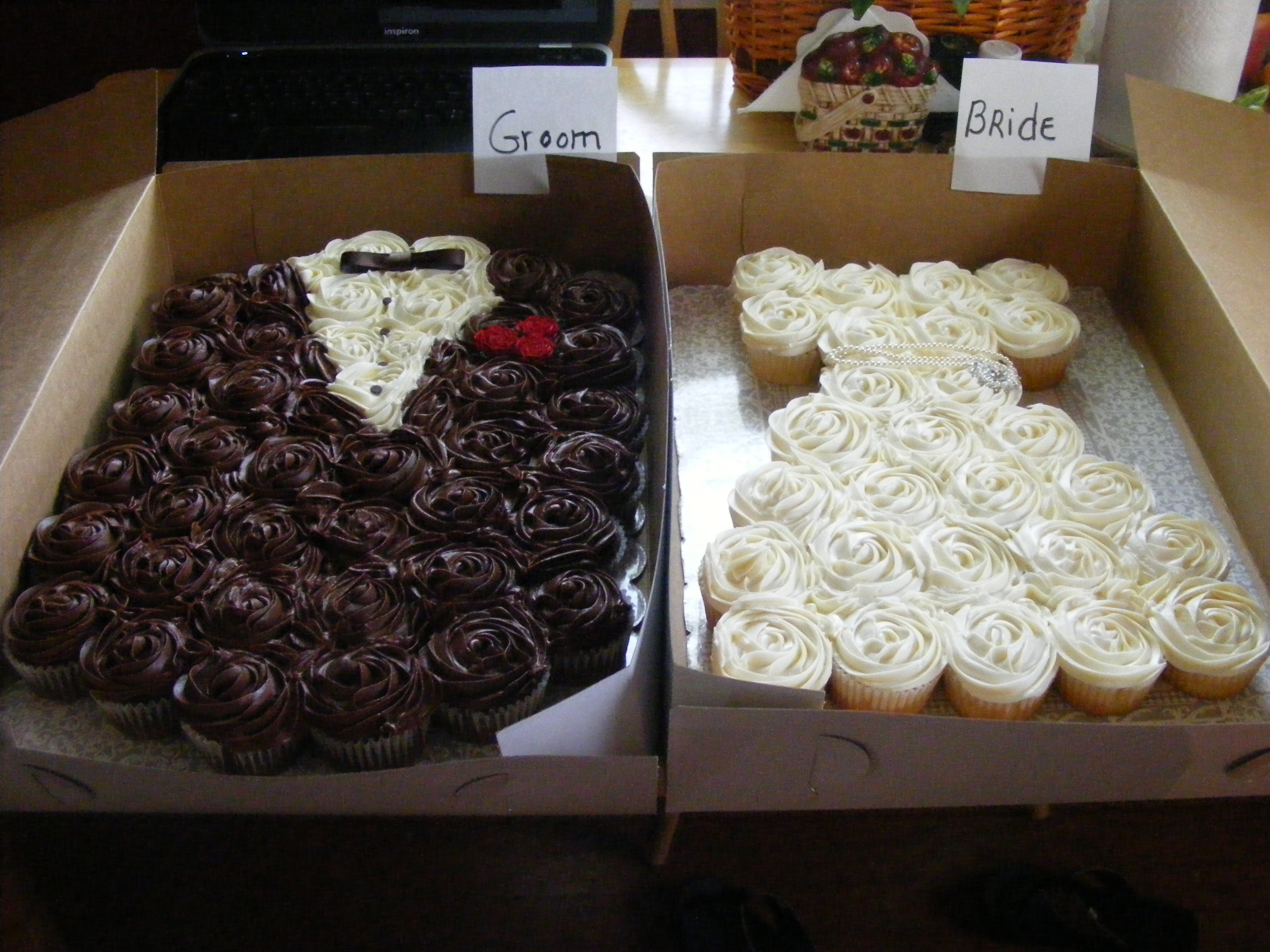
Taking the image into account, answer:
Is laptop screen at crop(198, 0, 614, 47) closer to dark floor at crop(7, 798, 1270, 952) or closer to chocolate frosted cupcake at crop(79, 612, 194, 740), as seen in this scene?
chocolate frosted cupcake at crop(79, 612, 194, 740)

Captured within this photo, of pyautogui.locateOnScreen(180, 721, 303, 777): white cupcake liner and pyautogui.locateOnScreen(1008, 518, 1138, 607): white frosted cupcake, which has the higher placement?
pyautogui.locateOnScreen(1008, 518, 1138, 607): white frosted cupcake

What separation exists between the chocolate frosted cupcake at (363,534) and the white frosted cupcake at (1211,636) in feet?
2.71

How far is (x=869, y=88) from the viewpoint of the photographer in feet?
5.21

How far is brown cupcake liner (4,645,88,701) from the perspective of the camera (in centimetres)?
109

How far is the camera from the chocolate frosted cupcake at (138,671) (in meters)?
1.04

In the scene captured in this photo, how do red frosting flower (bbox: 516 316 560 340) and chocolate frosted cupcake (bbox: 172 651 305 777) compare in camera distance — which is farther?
red frosting flower (bbox: 516 316 560 340)

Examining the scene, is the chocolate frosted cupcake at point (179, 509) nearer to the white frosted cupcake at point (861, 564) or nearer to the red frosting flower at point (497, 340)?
the red frosting flower at point (497, 340)

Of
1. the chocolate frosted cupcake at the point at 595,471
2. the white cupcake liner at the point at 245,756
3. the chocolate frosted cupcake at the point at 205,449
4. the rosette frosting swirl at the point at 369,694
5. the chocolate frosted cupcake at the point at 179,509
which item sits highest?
the chocolate frosted cupcake at the point at 595,471

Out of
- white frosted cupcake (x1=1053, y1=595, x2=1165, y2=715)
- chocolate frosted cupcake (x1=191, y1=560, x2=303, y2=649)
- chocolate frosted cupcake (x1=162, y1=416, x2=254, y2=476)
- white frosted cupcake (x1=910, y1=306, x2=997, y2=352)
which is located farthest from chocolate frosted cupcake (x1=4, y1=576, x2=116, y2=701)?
white frosted cupcake (x1=910, y1=306, x2=997, y2=352)

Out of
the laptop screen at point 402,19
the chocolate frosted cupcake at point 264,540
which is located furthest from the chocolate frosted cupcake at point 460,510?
the laptop screen at point 402,19

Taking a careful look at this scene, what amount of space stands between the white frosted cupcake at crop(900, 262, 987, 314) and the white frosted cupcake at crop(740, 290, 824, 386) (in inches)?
6.3

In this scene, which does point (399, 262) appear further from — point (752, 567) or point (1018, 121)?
point (1018, 121)

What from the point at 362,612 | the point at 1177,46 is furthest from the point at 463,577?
the point at 1177,46

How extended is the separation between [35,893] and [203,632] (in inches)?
14.4
